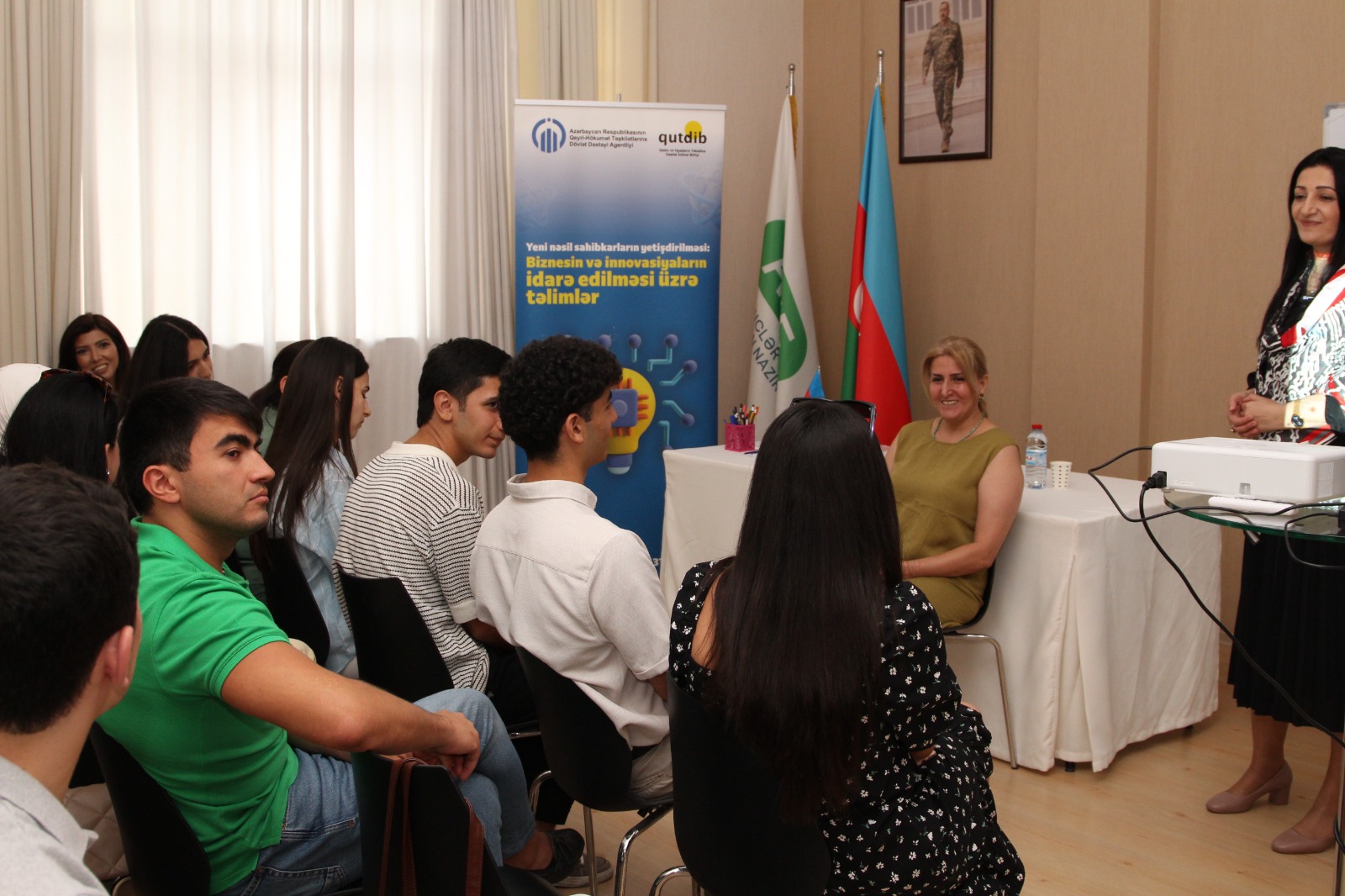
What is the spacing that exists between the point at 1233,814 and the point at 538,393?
84.3 inches

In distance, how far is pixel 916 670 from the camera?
153 cm

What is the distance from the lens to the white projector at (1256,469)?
1695 millimetres

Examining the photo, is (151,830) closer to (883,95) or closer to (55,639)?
(55,639)

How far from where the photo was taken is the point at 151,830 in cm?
148

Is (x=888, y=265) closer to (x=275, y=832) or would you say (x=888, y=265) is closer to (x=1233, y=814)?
(x=1233, y=814)

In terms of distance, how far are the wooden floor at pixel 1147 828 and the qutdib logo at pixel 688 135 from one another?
2813 millimetres

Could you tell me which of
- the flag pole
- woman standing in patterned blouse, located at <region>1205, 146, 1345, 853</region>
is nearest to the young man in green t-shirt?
woman standing in patterned blouse, located at <region>1205, 146, 1345, 853</region>

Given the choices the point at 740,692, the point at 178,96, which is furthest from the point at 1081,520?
the point at 178,96

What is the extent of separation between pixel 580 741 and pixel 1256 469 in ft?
3.92

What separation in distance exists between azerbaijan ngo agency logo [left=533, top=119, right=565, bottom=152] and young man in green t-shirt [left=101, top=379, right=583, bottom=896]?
9.58ft

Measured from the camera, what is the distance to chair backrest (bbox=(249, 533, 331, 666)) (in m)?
2.51

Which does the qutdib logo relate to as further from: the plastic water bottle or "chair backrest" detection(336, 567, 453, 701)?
"chair backrest" detection(336, 567, 453, 701)

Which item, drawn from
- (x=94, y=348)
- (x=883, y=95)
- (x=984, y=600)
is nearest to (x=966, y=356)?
(x=984, y=600)

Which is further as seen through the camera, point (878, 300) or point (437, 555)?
point (878, 300)
